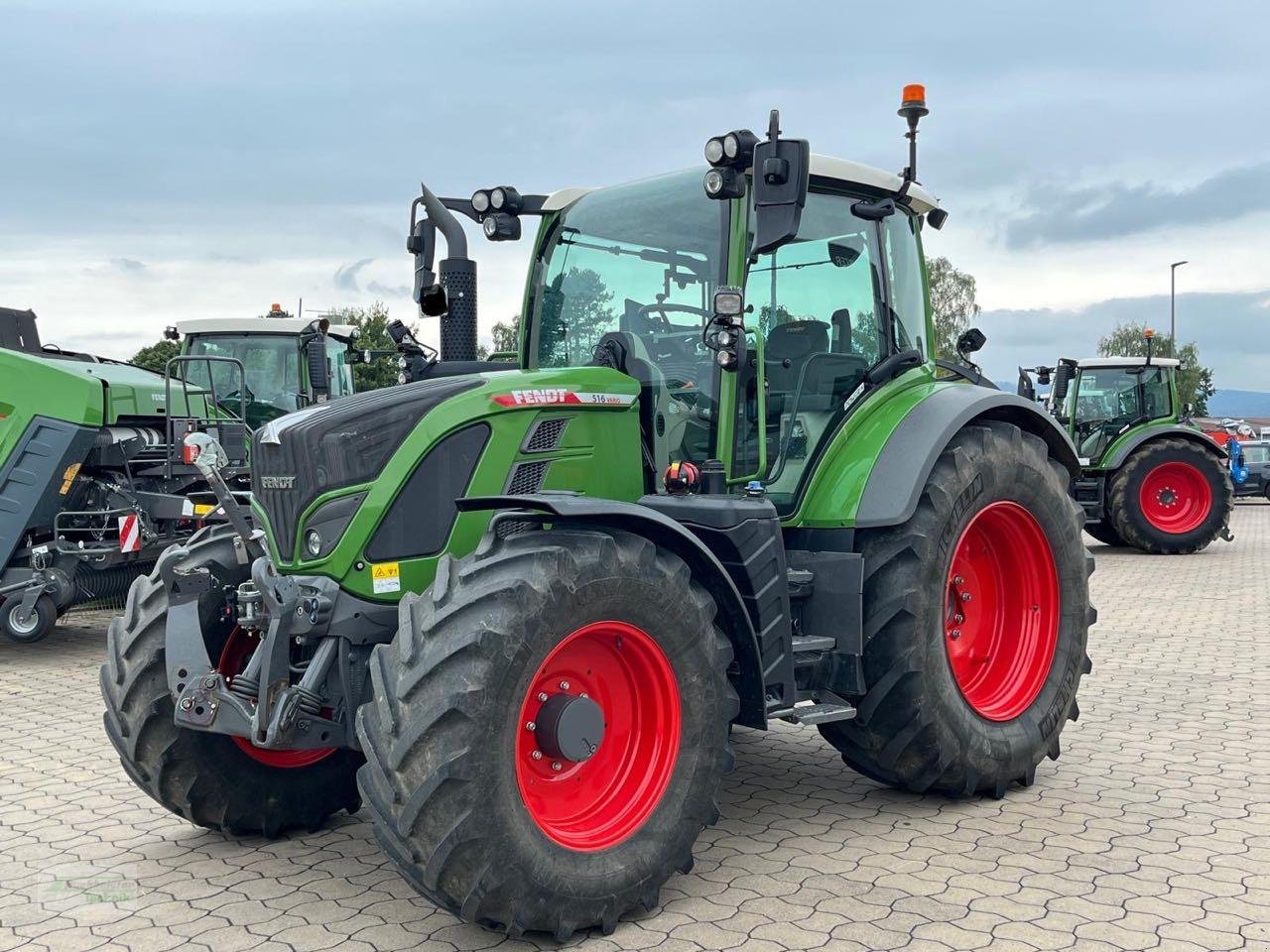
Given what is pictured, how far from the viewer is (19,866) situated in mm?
4496

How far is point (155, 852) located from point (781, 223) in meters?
3.16

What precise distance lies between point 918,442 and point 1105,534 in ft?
43.0

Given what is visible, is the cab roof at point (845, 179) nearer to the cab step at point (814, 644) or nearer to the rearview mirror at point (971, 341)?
the rearview mirror at point (971, 341)

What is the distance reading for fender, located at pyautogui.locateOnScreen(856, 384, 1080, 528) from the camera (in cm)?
477

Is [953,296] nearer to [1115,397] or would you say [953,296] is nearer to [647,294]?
[1115,397]

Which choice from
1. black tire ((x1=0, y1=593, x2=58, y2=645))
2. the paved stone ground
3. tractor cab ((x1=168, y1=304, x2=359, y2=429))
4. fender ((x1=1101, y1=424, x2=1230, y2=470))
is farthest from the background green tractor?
fender ((x1=1101, y1=424, x2=1230, y2=470))

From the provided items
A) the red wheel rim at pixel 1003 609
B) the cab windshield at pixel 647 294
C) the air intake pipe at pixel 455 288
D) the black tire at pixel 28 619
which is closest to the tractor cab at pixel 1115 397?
the red wheel rim at pixel 1003 609

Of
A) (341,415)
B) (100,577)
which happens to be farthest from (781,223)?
(100,577)

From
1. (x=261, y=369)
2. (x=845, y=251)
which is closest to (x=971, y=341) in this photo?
(x=845, y=251)

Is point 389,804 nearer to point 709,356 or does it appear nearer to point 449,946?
point 449,946

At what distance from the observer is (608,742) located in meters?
3.98

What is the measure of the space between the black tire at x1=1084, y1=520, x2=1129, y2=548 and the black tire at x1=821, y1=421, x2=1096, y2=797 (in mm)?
11962

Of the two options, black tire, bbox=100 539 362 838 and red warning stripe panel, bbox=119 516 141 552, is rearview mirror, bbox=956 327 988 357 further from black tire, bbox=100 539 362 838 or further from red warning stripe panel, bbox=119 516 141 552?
red warning stripe panel, bbox=119 516 141 552

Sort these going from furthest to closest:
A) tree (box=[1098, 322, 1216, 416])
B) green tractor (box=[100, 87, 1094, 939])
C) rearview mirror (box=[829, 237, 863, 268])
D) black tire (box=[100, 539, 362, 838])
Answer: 1. tree (box=[1098, 322, 1216, 416])
2. rearview mirror (box=[829, 237, 863, 268])
3. black tire (box=[100, 539, 362, 838])
4. green tractor (box=[100, 87, 1094, 939])
